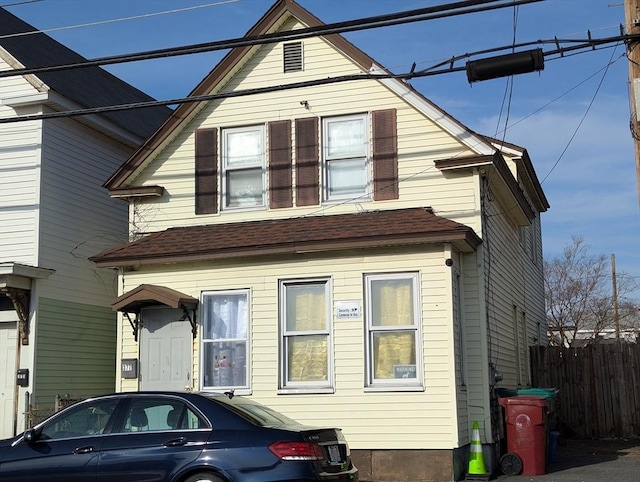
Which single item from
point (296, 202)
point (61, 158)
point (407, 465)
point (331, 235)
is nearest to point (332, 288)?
point (331, 235)

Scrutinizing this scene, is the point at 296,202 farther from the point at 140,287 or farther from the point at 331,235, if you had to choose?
the point at 140,287

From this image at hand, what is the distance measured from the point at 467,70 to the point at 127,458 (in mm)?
6446

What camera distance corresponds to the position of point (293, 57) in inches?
607

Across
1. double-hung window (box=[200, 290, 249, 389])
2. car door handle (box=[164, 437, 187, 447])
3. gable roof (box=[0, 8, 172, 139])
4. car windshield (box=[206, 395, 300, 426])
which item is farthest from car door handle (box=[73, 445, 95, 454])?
gable roof (box=[0, 8, 172, 139])

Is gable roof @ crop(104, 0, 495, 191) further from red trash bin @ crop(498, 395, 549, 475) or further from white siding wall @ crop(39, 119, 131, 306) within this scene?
red trash bin @ crop(498, 395, 549, 475)

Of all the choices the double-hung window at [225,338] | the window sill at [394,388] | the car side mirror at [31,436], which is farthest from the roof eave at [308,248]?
the car side mirror at [31,436]

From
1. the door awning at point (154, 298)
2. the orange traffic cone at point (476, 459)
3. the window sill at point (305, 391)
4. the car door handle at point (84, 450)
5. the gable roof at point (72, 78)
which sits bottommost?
the orange traffic cone at point (476, 459)

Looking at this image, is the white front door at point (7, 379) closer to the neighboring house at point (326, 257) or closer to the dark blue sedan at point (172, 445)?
the neighboring house at point (326, 257)

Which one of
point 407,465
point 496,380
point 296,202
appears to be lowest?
point 407,465

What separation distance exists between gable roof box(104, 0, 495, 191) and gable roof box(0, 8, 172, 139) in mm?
2549

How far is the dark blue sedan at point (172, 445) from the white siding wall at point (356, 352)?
154 inches

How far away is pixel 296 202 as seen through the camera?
14.9m

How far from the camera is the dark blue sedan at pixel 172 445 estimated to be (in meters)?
8.24

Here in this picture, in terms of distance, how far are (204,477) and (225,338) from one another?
5.93 meters
